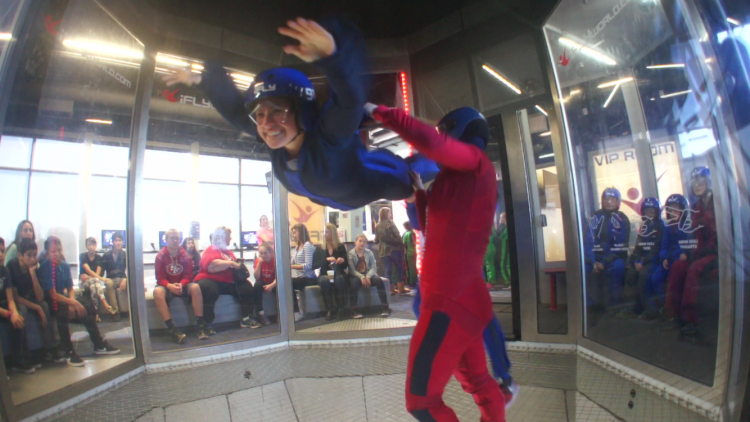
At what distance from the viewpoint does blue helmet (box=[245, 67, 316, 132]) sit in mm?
493

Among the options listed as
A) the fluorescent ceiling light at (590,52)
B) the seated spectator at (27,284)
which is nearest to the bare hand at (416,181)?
the fluorescent ceiling light at (590,52)

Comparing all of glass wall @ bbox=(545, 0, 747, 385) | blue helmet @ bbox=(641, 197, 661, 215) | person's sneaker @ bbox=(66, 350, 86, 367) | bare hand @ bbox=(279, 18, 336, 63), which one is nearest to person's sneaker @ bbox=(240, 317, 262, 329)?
person's sneaker @ bbox=(66, 350, 86, 367)

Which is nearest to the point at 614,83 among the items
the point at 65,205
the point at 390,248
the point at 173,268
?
the point at 390,248

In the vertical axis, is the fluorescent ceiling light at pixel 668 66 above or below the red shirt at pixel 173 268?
above

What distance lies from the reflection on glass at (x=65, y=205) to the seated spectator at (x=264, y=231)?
207mm

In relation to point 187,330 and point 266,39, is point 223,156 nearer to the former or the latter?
point 266,39

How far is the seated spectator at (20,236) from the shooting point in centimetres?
48

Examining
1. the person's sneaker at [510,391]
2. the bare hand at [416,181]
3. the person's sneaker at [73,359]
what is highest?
the bare hand at [416,181]

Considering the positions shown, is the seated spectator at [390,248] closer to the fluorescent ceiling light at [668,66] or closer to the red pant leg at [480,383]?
the red pant leg at [480,383]

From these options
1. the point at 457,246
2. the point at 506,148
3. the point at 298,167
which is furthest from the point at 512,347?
the point at 298,167

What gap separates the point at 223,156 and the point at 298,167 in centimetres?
15

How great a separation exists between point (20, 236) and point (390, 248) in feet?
1.80

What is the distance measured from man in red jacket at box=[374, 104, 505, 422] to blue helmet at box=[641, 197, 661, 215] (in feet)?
0.78

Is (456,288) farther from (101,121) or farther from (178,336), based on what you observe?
(101,121)
